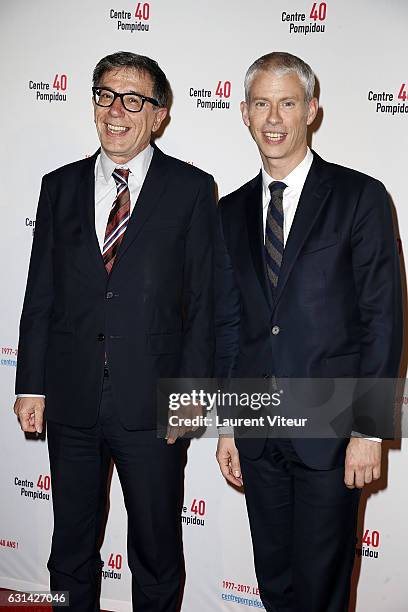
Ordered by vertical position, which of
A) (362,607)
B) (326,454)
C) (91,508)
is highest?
(326,454)

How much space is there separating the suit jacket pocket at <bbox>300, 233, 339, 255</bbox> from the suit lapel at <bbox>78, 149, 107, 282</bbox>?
0.67 m

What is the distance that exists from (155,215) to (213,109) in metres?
0.75

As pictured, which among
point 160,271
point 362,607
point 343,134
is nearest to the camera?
point 160,271

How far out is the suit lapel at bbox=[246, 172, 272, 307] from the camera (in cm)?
233

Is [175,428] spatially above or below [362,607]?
above

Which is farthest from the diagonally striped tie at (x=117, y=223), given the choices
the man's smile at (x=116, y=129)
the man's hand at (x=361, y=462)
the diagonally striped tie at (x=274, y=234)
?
the man's hand at (x=361, y=462)

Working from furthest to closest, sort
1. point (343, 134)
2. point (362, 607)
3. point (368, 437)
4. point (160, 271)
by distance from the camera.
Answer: point (362, 607) < point (343, 134) < point (160, 271) < point (368, 437)

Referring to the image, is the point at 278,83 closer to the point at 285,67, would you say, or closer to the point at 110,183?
the point at 285,67

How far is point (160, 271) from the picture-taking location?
8.27 feet

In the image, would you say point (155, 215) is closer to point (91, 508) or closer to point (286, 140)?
point (286, 140)

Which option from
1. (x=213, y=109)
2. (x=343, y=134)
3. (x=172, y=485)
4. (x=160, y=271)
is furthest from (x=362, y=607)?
(x=213, y=109)

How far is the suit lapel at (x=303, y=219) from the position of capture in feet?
7.36

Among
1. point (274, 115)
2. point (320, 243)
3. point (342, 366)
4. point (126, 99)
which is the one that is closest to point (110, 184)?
point (126, 99)

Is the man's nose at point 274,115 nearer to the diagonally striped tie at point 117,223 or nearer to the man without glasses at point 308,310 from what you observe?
the man without glasses at point 308,310
